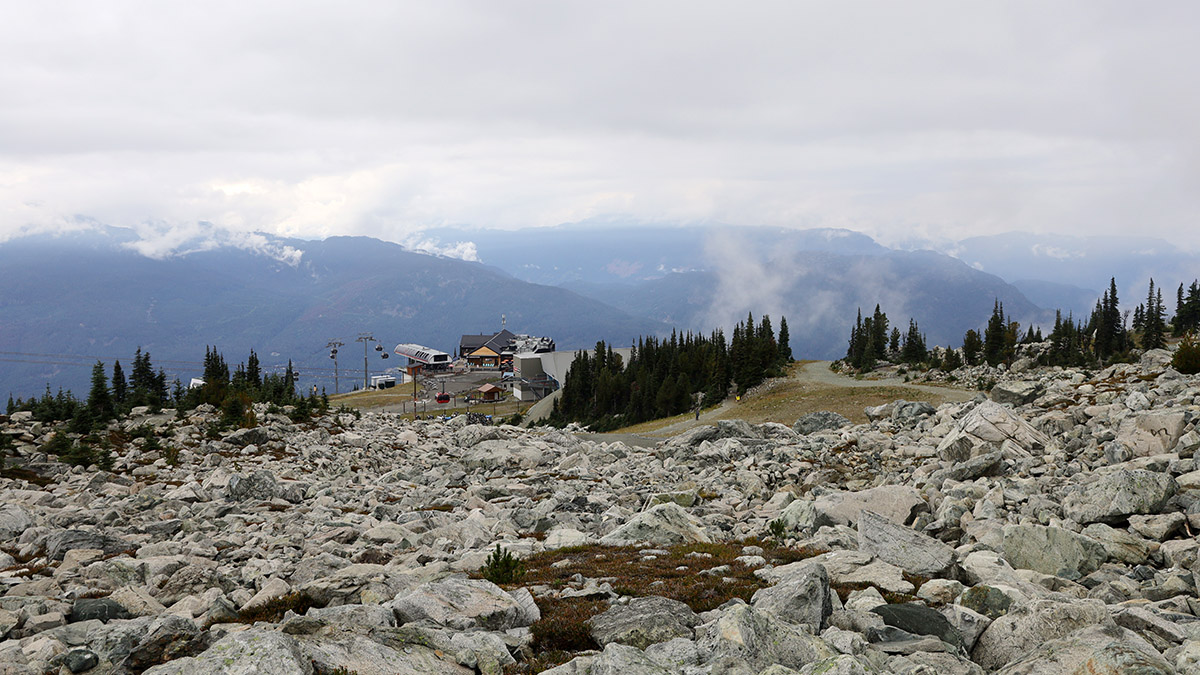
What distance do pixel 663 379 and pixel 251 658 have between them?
84.9 meters

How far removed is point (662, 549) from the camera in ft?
53.9

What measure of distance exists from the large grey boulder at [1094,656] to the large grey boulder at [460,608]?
6519 millimetres

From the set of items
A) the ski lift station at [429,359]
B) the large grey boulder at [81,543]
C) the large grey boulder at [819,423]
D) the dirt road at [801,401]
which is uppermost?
the large grey boulder at [81,543]

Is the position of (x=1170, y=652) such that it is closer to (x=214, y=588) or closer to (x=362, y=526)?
(x=214, y=588)

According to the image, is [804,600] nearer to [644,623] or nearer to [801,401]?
[644,623]

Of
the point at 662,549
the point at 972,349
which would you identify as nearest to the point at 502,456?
the point at 662,549

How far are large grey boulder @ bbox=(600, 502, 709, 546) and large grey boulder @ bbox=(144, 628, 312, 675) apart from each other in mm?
10740

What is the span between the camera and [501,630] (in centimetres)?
977

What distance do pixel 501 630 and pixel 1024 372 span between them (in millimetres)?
78372

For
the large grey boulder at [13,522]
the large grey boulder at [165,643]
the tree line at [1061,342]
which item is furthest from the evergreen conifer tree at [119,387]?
the tree line at [1061,342]

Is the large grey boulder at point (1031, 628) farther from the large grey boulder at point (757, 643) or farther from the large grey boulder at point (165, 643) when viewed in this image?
the large grey boulder at point (165, 643)

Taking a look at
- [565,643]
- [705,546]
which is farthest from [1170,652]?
[705,546]

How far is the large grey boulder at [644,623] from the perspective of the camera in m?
9.15

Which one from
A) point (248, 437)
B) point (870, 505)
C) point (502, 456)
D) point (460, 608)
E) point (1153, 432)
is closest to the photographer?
point (460, 608)
